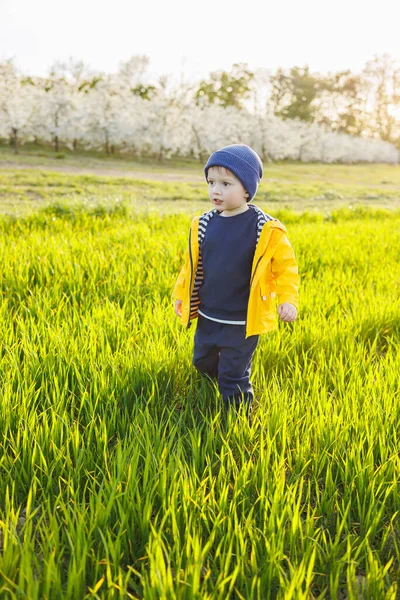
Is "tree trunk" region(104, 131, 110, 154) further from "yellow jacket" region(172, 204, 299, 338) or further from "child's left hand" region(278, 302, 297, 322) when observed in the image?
"child's left hand" region(278, 302, 297, 322)

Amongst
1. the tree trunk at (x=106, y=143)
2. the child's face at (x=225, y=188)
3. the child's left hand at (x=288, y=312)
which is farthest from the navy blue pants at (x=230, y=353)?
the tree trunk at (x=106, y=143)

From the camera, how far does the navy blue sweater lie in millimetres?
2375

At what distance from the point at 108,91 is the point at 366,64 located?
33.1m

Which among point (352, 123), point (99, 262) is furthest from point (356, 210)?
point (352, 123)

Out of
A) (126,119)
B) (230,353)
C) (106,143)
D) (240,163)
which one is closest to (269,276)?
(230,353)

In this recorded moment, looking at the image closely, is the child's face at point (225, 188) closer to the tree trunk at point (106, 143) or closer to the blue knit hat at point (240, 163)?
the blue knit hat at point (240, 163)

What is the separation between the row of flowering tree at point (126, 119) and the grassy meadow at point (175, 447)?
Result: 1361 inches

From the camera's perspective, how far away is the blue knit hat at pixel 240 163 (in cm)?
219

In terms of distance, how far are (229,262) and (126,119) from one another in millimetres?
40791

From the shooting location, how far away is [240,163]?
7.22 feet

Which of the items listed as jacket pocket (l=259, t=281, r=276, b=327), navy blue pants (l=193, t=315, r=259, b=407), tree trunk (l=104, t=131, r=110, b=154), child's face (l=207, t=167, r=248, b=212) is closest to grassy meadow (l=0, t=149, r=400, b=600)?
navy blue pants (l=193, t=315, r=259, b=407)

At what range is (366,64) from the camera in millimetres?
59062

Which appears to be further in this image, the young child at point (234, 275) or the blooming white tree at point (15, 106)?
the blooming white tree at point (15, 106)

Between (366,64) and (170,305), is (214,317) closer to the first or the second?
(170,305)
